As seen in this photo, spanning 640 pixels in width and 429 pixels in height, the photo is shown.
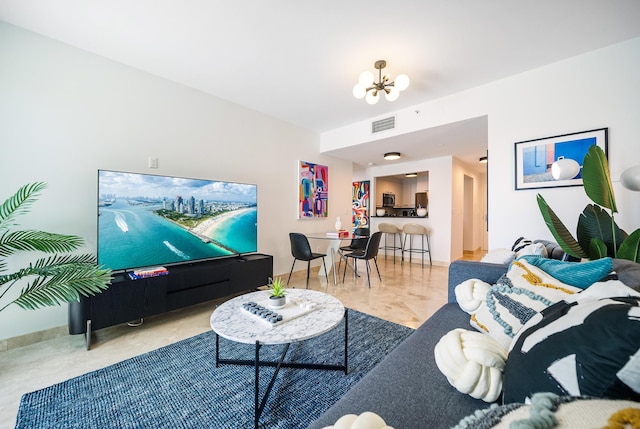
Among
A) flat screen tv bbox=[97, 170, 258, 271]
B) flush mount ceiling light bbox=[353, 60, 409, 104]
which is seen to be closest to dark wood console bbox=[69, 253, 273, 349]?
flat screen tv bbox=[97, 170, 258, 271]

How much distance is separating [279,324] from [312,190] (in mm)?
3381

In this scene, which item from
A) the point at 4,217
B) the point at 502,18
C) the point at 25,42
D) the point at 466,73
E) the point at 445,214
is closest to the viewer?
the point at 4,217

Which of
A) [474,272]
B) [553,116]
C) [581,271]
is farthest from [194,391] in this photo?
[553,116]

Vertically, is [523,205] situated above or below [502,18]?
below

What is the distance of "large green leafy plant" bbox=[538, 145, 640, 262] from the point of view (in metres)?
1.76

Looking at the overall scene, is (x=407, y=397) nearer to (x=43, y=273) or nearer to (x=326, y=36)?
(x=43, y=273)

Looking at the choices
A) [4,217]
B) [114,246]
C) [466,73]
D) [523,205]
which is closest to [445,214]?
[523,205]

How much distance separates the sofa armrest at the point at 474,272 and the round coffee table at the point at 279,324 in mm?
872

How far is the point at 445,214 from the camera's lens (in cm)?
534

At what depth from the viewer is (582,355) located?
0.59 m

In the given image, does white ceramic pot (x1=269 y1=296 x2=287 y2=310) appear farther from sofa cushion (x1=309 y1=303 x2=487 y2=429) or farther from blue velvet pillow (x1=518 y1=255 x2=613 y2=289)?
blue velvet pillow (x1=518 y1=255 x2=613 y2=289)

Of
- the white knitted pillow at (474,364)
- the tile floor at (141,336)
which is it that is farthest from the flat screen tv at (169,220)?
the white knitted pillow at (474,364)

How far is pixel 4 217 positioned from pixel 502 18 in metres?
3.95

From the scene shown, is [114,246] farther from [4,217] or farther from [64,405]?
[64,405]
